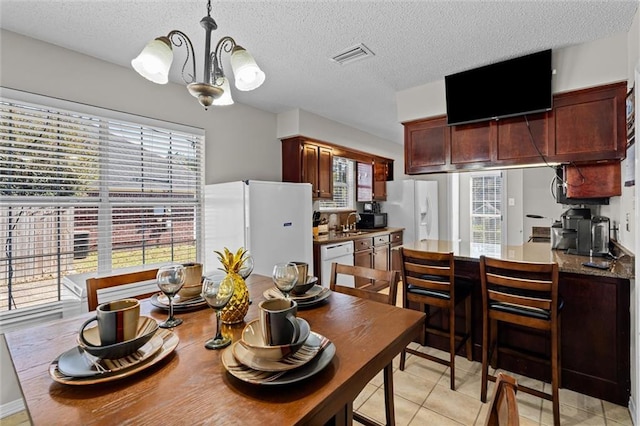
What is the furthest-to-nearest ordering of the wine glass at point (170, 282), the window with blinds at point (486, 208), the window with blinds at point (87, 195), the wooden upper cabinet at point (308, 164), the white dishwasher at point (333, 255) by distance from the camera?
the window with blinds at point (486, 208)
the wooden upper cabinet at point (308, 164)
the white dishwasher at point (333, 255)
the window with blinds at point (87, 195)
the wine glass at point (170, 282)

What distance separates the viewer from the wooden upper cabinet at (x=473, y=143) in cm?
289

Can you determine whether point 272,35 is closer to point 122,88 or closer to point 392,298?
point 122,88

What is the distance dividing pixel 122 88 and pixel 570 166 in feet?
12.6

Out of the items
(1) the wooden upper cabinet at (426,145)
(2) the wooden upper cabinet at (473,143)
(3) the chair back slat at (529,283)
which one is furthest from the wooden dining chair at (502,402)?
(1) the wooden upper cabinet at (426,145)

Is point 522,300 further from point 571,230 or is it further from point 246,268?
point 246,268

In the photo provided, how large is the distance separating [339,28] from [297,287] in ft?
5.73

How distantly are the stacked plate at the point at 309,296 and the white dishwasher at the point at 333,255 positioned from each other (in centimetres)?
216

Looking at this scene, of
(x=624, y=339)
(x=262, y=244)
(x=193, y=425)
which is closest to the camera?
(x=193, y=425)

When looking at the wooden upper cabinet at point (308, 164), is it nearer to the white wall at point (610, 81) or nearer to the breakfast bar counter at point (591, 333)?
the white wall at point (610, 81)

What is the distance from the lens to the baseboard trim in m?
2.09

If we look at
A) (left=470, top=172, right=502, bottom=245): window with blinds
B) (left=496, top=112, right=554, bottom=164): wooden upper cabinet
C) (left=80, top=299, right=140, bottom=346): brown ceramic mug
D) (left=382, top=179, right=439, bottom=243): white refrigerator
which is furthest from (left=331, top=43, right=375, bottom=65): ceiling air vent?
(left=470, top=172, right=502, bottom=245): window with blinds

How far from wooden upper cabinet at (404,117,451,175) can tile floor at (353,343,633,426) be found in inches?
75.7

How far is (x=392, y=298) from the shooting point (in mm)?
1716

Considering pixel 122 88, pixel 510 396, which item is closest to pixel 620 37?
pixel 510 396
